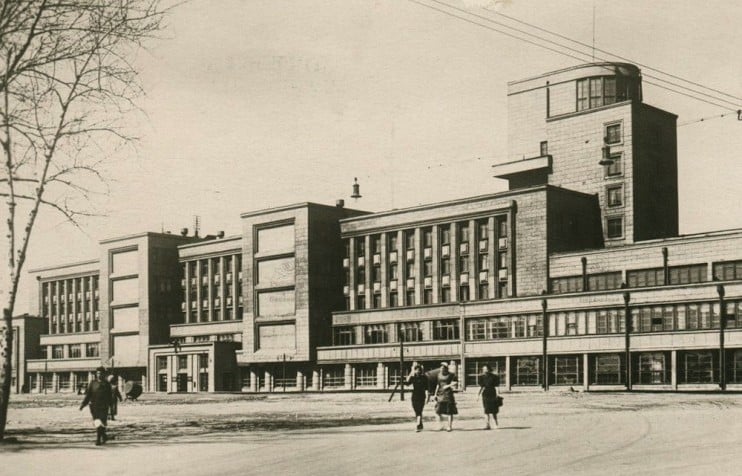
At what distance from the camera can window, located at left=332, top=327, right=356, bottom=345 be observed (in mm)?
92938

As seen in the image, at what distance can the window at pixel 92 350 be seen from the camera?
12075 cm

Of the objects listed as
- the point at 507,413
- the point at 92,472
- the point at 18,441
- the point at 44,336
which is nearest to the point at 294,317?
the point at 44,336

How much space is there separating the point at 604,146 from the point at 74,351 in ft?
238

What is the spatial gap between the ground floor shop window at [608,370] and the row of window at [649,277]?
652cm

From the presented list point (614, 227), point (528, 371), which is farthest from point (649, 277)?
point (528, 371)

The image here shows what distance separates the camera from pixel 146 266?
369 feet

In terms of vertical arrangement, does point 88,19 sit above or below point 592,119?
below

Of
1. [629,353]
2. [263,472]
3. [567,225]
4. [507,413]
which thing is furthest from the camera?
[567,225]

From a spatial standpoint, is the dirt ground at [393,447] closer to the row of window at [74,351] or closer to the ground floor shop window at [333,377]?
the ground floor shop window at [333,377]

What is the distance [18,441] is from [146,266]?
89.8 metres

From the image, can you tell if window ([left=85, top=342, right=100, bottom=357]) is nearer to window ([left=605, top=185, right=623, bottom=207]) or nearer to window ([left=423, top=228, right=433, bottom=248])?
window ([left=423, top=228, right=433, bottom=248])

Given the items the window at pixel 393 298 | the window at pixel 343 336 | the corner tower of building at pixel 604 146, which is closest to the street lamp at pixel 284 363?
Answer: the window at pixel 343 336

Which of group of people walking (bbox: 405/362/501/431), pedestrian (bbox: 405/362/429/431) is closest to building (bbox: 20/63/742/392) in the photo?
group of people walking (bbox: 405/362/501/431)

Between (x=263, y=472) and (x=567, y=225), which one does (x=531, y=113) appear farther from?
(x=263, y=472)
